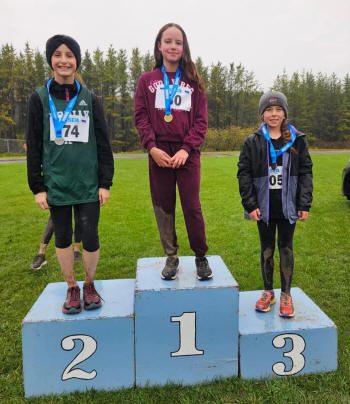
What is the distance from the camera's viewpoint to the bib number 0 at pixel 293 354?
2.82m

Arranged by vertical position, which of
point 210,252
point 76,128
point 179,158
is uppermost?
point 76,128

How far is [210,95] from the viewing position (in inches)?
2082

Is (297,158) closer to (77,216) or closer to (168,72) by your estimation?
(168,72)

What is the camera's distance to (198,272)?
9.66 feet

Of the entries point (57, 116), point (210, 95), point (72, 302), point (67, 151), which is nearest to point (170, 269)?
point (72, 302)

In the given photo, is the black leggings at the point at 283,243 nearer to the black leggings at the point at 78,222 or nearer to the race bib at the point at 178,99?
the race bib at the point at 178,99

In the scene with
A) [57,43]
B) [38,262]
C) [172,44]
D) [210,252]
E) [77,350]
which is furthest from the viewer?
[210,252]

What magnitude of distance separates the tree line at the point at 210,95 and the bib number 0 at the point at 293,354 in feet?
114

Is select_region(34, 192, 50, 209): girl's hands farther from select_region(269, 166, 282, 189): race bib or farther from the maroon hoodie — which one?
select_region(269, 166, 282, 189): race bib

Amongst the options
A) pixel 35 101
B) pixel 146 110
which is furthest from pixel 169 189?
pixel 35 101

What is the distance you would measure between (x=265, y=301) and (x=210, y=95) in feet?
171

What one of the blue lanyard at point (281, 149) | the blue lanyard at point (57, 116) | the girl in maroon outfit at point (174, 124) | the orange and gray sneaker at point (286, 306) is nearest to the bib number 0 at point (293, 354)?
the orange and gray sneaker at point (286, 306)

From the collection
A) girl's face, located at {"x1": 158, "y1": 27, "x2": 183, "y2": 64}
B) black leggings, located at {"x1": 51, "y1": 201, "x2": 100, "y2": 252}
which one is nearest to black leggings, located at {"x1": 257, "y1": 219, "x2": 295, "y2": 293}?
black leggings, located at {"x1": 51, "y1": 201, "x2": 100, "y2": 252}

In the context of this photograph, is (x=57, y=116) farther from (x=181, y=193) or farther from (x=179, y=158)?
(x=181, y=193)
